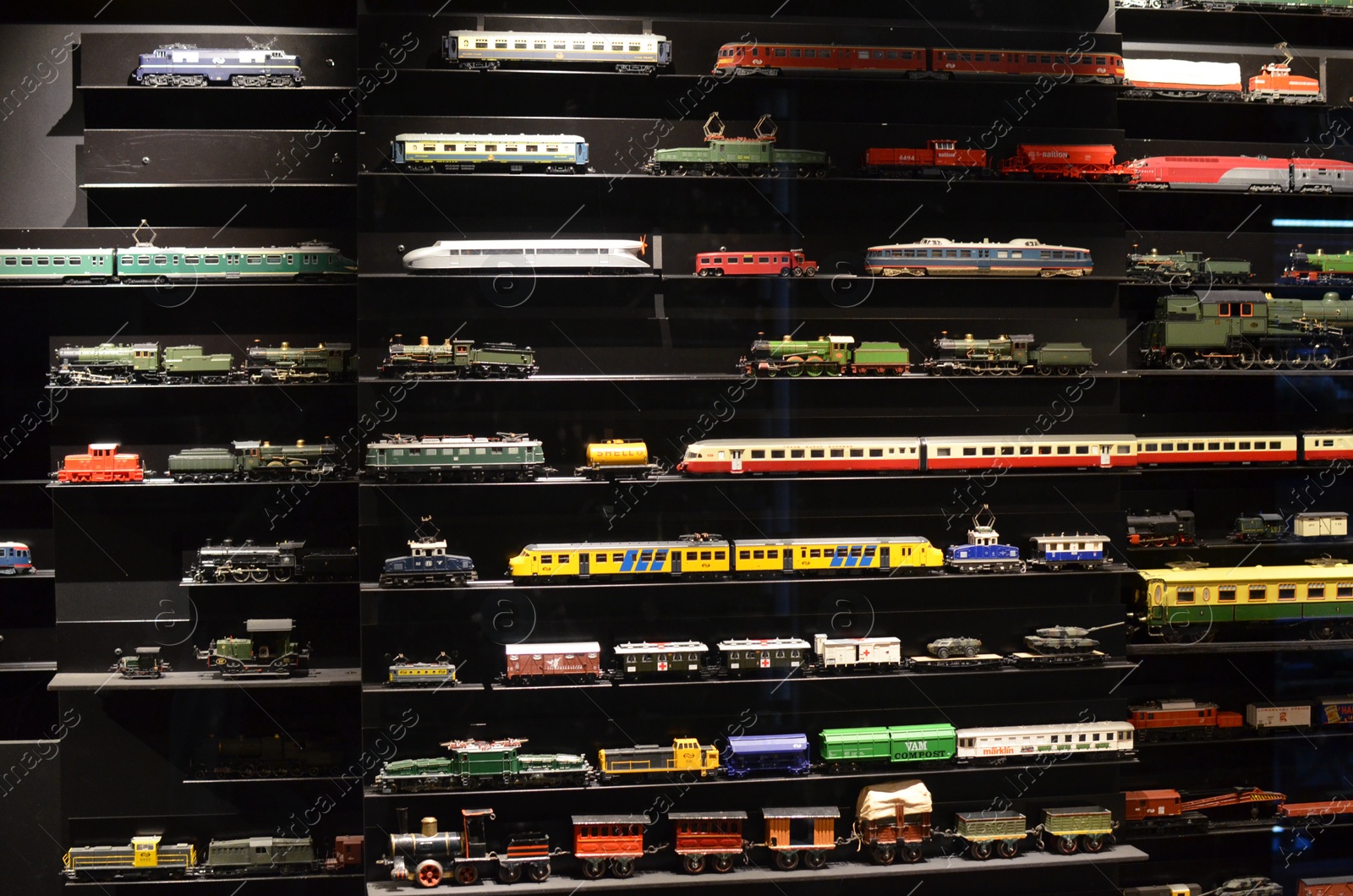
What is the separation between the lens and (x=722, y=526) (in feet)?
25.7

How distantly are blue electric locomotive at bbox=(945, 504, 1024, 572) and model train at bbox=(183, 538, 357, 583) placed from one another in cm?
379

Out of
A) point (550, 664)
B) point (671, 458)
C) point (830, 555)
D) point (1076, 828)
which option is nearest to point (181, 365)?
point (550, 664)

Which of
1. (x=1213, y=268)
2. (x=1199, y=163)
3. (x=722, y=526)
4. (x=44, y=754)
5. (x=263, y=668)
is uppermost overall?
(x=1199, y=163)

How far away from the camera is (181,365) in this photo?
806cm

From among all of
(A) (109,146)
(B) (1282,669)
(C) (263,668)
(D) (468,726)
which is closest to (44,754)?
(C) (263,668)

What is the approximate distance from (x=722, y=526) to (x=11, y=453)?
186 inches

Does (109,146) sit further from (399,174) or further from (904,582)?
(904,582)

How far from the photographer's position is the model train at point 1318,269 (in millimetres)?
8766

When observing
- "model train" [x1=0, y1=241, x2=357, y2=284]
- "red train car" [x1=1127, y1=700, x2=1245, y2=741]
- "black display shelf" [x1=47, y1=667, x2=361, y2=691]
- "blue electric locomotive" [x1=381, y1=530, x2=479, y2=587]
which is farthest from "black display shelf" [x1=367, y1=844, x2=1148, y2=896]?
"model train" [x1=0, y1=241, x2=357, y2=284]

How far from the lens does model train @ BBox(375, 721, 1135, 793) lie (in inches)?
290

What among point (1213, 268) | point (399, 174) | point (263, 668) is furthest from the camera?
point (1213, 268)

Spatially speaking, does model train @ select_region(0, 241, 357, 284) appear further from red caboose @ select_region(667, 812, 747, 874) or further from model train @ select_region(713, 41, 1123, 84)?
red caboose @ select_region(667, 812, 747, 874)

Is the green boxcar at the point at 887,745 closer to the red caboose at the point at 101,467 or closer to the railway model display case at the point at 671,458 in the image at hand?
the railway model display case at the point at 671,458

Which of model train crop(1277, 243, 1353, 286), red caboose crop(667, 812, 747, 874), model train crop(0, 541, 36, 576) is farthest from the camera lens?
model train crop(1277, 243, 1353, 286)
